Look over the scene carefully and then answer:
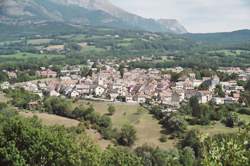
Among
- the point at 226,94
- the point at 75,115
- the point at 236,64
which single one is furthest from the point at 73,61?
the point at 75,115

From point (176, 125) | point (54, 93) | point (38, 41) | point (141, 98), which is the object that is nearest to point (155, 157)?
point (176, 125)

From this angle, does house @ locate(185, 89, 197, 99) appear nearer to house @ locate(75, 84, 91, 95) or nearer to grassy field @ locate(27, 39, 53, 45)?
house @ locate(75, 84, 91, 95)

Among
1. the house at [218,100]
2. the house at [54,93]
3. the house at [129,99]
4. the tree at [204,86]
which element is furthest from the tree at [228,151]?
the tree at [204,86]

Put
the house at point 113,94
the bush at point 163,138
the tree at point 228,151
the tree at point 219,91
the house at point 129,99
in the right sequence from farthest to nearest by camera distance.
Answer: the house at point 113,94 → the house at point 129,99 → the tree at point 219,91 → the bush at point 163,138 → the tree at point 228,151

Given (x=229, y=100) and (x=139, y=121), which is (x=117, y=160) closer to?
(x=139, y=121)

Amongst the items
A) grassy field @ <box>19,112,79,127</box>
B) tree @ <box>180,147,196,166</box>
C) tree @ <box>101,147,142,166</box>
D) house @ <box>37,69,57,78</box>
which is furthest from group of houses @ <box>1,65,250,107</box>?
tree @ <box>101,147,142,166</box>

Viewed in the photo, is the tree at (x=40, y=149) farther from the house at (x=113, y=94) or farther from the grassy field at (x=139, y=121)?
the house at (x=113, y=94)
